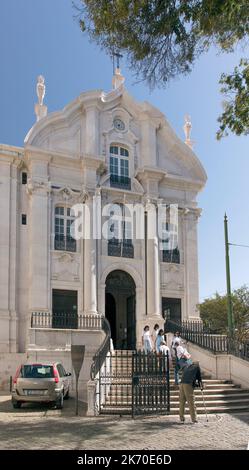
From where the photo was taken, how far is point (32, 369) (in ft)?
57.8

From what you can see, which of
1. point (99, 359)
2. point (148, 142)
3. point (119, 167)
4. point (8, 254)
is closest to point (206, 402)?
point (99, 359)

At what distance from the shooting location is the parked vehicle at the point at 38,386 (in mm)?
17125

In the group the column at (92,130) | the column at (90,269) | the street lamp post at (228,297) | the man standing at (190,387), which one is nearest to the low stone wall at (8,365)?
the column at (90,269)

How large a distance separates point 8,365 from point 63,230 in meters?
6.57

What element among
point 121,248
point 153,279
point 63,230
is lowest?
point 153,279

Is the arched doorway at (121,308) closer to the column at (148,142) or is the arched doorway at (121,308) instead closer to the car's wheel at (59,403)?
the column at (148,142)

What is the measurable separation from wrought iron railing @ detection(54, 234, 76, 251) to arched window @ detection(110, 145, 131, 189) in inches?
142

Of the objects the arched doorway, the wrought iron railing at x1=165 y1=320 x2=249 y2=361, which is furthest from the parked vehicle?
the arched doorway

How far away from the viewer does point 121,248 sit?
2820 centimetres

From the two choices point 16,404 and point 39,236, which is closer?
point 16,404

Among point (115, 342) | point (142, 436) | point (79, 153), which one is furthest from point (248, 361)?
point (79, 153)

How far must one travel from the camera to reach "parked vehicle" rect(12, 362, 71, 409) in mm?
17125

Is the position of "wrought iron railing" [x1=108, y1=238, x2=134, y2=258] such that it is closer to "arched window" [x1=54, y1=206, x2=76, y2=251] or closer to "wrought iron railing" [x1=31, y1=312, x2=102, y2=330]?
"arched window" [x1=54, y1=206, x2=76, y2=251]

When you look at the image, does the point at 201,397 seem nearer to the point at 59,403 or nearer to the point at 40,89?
the point at 59,403
